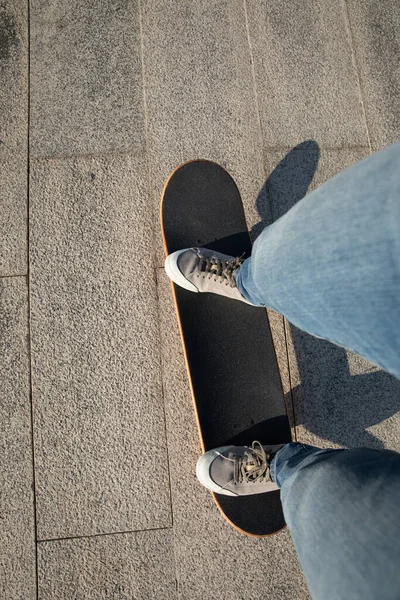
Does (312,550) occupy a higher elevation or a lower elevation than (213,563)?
higher

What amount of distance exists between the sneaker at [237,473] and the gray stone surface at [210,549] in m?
0.14

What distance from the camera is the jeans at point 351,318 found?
1.02m

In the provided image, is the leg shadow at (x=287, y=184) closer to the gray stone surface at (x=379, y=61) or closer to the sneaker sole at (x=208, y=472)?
the gray stone surface at (x=379, y=61)

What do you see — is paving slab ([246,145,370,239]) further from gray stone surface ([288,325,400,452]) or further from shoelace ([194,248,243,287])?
gray stone surface ([288,325,400,452])

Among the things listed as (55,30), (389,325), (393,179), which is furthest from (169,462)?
(55,30)

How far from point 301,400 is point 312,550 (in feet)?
3.48

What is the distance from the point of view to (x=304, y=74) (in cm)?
248

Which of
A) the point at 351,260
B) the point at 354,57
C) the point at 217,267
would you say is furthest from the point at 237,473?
the point at 354,57

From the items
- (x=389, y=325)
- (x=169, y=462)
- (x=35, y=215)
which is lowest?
(x=169, y=462)

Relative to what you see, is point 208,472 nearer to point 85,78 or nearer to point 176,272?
point 176,272

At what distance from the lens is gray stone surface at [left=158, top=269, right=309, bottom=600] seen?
1.98m

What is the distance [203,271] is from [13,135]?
1321 millimetres

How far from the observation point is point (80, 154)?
7.46ft

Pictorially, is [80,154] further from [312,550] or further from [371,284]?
[312,550]
